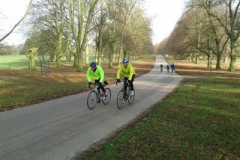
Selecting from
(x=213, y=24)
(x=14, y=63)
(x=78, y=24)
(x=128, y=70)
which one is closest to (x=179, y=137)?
(x=128, y=70)

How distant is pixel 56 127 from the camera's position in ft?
20.4

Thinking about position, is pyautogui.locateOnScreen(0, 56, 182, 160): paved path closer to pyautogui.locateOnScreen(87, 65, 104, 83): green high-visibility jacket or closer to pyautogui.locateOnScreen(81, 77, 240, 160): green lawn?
pyautogui.locateOnScreen(81, 77, 240, 160): green lawn

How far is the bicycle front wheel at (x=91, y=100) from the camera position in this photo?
8465 mm

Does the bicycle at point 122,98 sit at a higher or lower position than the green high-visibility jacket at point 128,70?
lower

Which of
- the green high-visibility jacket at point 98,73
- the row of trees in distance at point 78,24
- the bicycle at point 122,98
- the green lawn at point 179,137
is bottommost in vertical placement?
the green lawn at point 179,137

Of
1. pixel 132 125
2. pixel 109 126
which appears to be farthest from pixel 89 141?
pixel 132 125

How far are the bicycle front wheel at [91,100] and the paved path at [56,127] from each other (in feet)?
0.65

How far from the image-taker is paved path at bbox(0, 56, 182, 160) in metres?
4.64

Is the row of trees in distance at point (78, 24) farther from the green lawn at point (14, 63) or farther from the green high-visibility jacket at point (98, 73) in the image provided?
the green high-visibility jacket at point (98, 73)

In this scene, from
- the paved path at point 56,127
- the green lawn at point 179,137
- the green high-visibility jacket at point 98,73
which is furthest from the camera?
the green high-visibility jacket at point 98,73

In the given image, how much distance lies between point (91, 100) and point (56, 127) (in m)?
2.59

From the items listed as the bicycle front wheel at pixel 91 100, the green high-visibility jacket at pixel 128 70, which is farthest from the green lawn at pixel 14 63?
the green high-visibility jacket at pixel 128 70

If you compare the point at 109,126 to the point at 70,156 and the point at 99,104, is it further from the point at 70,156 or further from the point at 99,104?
the point at 99,104

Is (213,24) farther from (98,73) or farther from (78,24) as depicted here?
(98,73)
